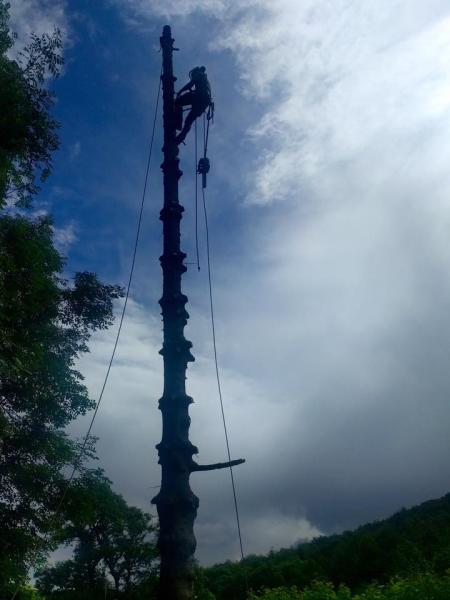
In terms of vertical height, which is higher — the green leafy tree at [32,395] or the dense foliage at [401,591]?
the green leafy tree at [32,395]

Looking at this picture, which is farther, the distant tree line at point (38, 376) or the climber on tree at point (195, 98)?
the distant tree line at point (38, 376)

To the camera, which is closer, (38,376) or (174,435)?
(174,435)

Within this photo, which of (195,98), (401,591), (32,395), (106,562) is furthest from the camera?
(106,562)

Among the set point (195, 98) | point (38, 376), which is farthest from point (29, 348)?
point (195, 98)

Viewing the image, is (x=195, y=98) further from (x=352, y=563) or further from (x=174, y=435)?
(x=352, y=563)

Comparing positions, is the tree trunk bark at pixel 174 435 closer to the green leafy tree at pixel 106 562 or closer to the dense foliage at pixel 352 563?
the green leafy tree at pixel 106 562

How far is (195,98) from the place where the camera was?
7.41 m

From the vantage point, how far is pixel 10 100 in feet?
35.8

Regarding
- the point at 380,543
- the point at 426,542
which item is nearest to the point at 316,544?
the point at 380,543

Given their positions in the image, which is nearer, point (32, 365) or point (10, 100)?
point (10, 100)

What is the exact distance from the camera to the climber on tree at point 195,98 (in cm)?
737

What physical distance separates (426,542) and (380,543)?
2156 cm

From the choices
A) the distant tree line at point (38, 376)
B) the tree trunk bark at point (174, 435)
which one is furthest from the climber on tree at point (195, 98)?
the distant tree line at point (38, 376)

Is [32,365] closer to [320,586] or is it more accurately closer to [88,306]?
[88,306]
